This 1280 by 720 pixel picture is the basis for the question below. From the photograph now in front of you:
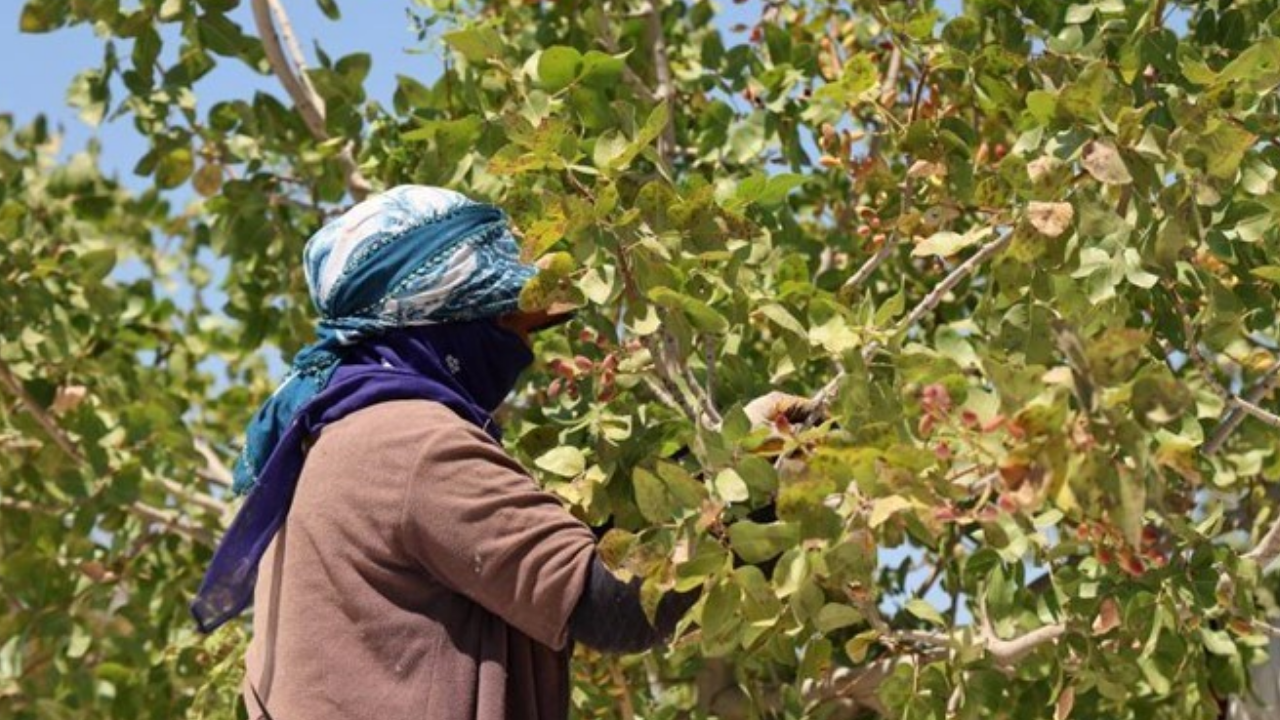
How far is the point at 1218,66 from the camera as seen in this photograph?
324cm

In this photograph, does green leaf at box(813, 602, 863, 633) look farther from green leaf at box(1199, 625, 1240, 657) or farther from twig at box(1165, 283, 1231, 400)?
green leaf at box(1199, 625, 1240, 657)

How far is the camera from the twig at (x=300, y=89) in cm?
388

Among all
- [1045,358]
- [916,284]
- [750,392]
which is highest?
[1045,358]

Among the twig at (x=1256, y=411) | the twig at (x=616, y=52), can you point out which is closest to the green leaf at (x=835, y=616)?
the twig at (x=1256, y=411)

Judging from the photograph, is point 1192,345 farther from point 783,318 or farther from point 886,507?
point 886,507

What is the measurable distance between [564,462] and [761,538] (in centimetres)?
59

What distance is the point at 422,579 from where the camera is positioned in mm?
2496

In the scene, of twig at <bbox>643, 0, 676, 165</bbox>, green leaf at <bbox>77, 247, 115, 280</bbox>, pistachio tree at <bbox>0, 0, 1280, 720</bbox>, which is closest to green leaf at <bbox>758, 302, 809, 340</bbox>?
pistachio tree at <bbox>0, 0, 1280, 720</bbox>

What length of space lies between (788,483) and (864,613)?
46 cm

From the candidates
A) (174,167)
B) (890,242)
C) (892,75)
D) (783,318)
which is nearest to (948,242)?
(783,318)

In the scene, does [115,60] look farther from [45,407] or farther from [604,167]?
[604,167]

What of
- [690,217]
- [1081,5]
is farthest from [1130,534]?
[1081,5]

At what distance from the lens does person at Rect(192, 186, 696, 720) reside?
2414mm

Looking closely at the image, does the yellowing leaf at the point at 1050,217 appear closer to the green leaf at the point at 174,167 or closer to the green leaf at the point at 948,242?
the green leaf at the point at 948,242
